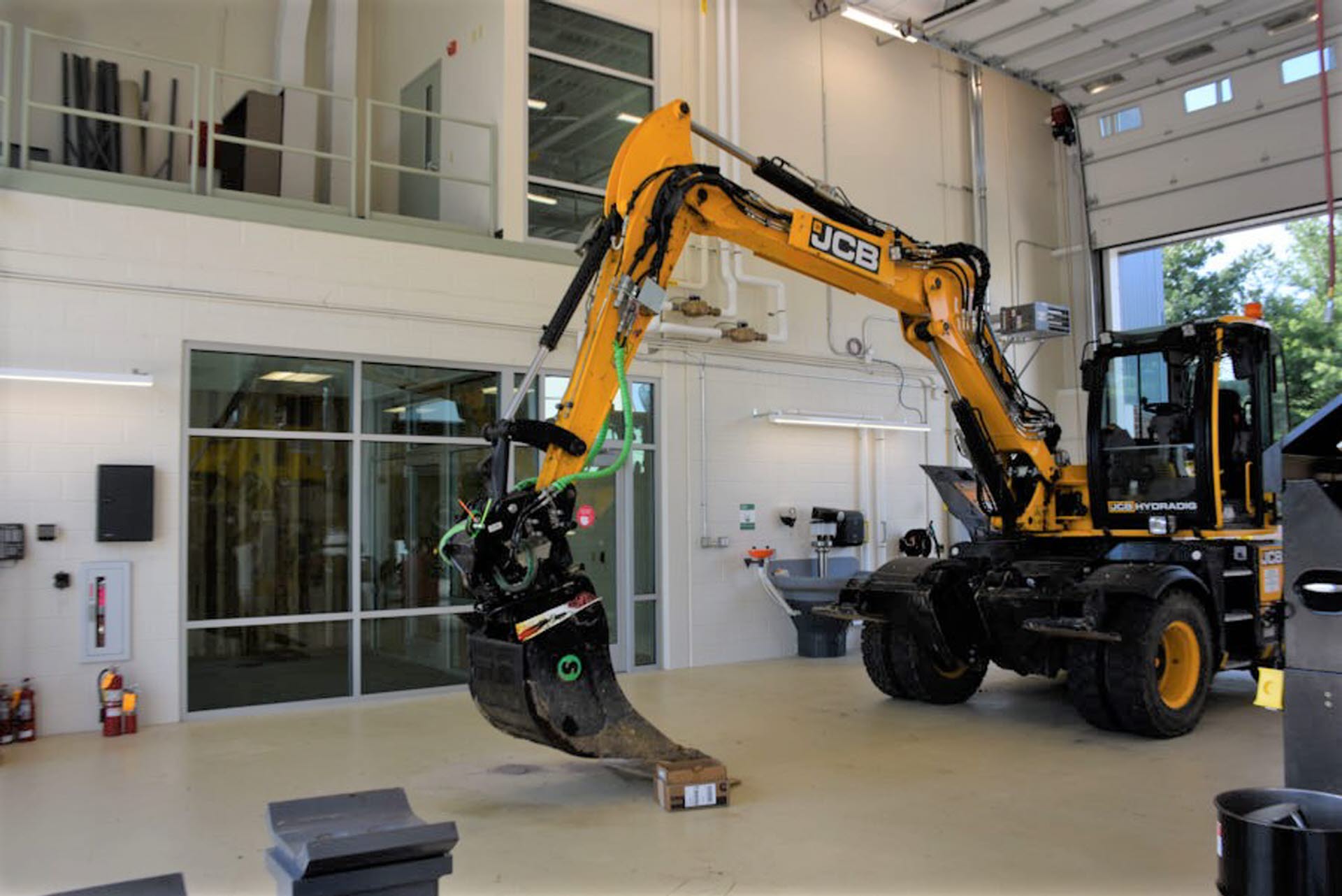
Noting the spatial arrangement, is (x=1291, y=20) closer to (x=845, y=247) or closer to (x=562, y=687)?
(x=845, y=247)

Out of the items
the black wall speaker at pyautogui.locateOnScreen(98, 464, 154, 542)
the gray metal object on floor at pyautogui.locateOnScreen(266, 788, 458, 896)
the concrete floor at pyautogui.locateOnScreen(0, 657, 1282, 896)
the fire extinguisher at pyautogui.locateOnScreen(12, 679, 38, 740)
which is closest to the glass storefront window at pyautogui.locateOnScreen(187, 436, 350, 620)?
the black wall speaker at pyautogui.locateOnScreen(98, 464, 154, 542)

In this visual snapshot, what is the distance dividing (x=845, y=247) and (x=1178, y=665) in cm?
375

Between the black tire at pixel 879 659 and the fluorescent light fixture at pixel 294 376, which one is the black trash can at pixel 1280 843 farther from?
the fluorescent light fixture at pixel 294 376

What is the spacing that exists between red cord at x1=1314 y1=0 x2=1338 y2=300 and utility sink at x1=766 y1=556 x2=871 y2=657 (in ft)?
15.9

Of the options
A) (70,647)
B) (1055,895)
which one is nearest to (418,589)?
(70,647)

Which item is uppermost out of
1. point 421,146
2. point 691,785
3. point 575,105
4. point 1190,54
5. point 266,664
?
point 1190,54

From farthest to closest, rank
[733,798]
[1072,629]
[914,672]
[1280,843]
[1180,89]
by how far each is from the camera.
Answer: [1180,89], [914,672], [1072,629], [733,798], [1280,843]

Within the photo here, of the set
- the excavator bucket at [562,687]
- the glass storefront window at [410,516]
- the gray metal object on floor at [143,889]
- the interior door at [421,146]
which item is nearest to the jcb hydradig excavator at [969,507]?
the excavator bucket at [562,687]

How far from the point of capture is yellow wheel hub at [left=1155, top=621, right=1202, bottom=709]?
23.8ft

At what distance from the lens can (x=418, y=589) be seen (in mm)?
8969

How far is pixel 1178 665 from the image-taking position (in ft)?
24.3

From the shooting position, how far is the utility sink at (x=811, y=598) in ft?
34.6

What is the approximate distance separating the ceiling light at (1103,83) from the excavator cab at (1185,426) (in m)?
5.21

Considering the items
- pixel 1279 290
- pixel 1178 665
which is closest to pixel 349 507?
pixel 1178 665
